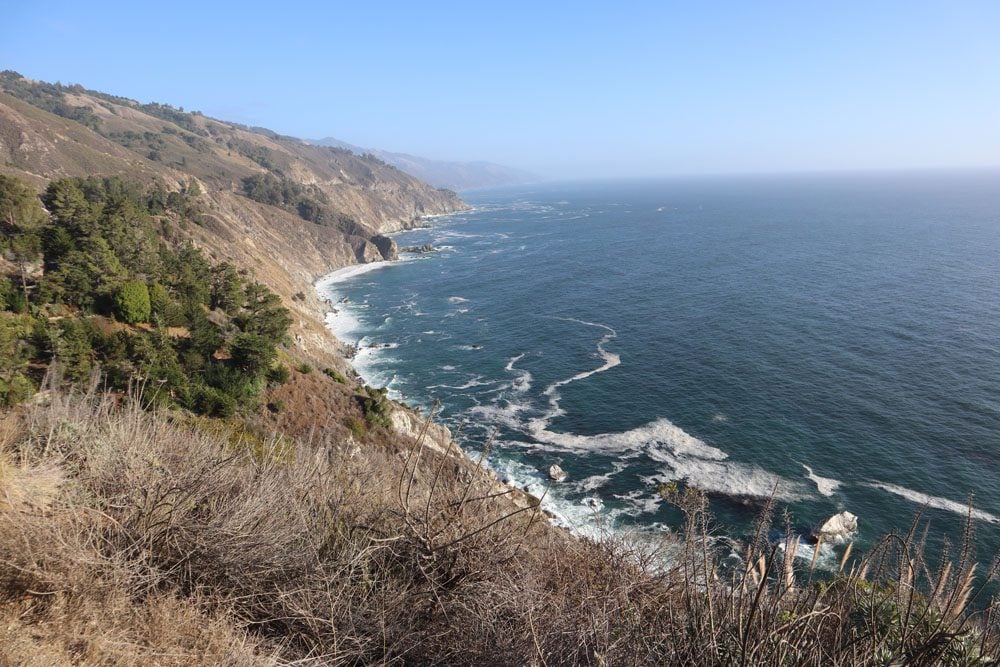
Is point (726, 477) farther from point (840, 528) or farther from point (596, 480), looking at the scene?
point (596, 480)

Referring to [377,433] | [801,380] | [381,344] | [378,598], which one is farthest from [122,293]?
[801,380]

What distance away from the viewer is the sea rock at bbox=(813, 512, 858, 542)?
88.0ft

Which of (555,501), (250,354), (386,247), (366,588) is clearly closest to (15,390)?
(250,354)

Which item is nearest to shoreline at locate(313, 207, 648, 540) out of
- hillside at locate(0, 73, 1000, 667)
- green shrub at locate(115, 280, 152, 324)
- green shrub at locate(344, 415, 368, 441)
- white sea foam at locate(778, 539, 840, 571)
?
hillside at locate(0, 73, 1000, 667)

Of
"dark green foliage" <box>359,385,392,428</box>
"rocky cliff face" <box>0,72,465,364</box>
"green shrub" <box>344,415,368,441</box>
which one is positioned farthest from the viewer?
"rocky cliff face" <box>0,72,465,364</box>

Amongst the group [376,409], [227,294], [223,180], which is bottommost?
[376,409]

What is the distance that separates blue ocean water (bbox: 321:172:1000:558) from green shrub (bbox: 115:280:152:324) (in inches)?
781

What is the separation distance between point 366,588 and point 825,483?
31.2m

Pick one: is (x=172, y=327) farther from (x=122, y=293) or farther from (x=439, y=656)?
(x=439, y=656)

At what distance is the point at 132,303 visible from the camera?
105 feet

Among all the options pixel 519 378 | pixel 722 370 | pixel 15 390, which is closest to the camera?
pixel 15 390

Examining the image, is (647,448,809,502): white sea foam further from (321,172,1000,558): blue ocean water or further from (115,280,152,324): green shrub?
(115,280,152,324): green shrub

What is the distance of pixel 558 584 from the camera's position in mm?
8516

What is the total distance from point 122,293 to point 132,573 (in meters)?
30.4
